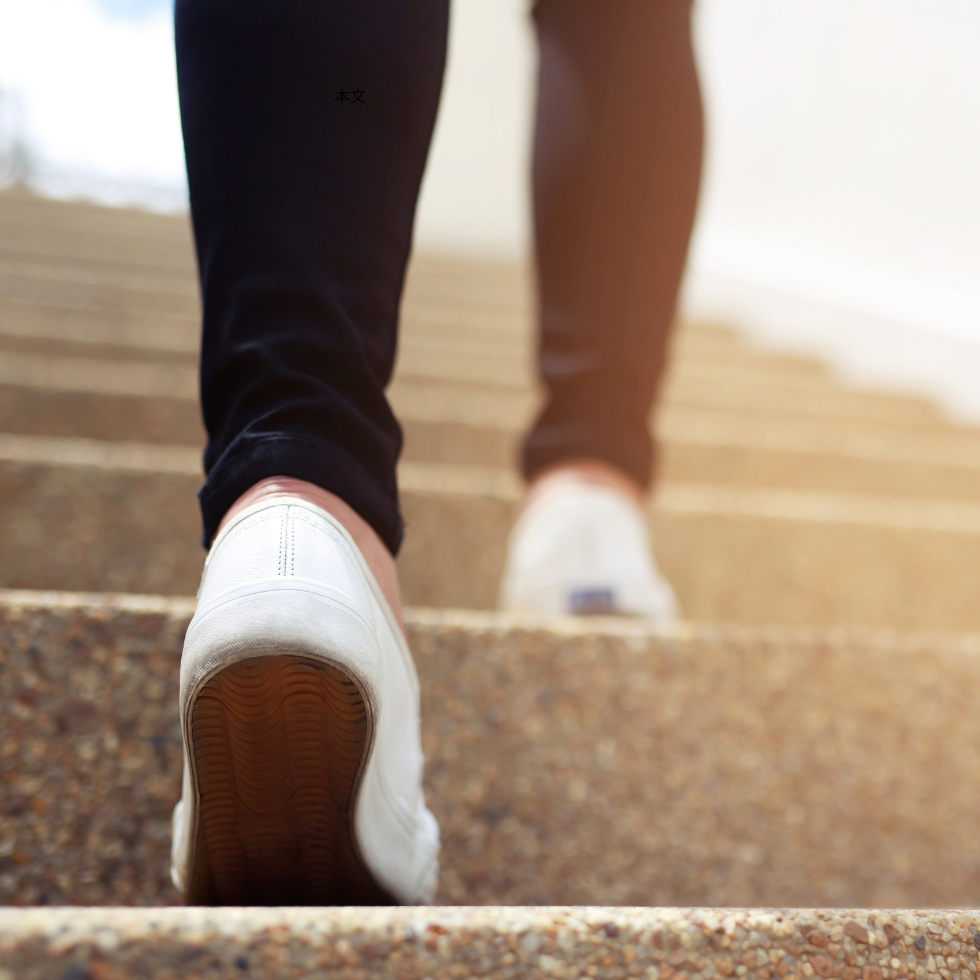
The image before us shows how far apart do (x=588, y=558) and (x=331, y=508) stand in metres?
0.39

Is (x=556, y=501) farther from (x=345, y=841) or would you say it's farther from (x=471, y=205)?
(x=471, y=205)

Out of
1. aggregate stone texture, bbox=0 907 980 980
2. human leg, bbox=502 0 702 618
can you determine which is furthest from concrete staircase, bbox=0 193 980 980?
human leg, bbox=502 0 702 618

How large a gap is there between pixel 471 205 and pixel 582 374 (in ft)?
14.0

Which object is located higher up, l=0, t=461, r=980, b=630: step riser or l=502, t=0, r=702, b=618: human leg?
l=502, t=0, r=702, b=618: human leg

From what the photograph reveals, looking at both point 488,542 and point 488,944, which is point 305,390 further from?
point 488,542

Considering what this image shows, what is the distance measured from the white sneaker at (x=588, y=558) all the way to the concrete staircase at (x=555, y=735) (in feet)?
0.21

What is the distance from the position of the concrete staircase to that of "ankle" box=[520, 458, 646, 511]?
0.16 meters

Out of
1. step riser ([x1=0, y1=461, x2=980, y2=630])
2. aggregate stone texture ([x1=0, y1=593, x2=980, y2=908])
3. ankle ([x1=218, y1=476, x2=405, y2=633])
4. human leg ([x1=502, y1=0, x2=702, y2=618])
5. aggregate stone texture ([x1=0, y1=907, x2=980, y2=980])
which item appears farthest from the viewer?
step riser ([x1=0, y1=461, x2=980, y2=630])

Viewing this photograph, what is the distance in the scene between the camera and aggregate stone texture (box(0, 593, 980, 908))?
1.79 ft

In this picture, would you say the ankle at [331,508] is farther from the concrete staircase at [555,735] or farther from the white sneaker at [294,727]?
the concrete staircase at [555,735]

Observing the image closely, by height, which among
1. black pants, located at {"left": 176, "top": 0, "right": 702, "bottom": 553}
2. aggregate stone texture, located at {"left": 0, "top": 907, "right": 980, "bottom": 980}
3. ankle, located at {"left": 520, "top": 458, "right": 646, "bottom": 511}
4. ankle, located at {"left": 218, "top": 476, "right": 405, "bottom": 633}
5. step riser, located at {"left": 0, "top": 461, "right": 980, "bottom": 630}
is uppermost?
black pants, located at {"left": 176, "top": 0, "right": 702, "bottom": 553}

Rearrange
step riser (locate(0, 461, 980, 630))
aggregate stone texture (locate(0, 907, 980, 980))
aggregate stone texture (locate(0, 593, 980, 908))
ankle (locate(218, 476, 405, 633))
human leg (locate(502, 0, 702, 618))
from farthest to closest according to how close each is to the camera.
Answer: step riser (locate(0, 461, 980, 630))
human leg (locate(502, 0, 702, 618))
aggregate stone texture (locate(0, 593, 980, 908))
ankle (locate(218, 476, 405, 633))
aggregate stone texture (locate(0, 907, 980, 980))

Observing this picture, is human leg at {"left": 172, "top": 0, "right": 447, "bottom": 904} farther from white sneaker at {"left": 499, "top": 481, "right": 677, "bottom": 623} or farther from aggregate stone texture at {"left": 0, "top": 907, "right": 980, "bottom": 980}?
white sneaker at {"left": 499, "top": 481, "right": 677, "bottom": 623}

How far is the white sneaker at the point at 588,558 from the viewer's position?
2.49 ft
